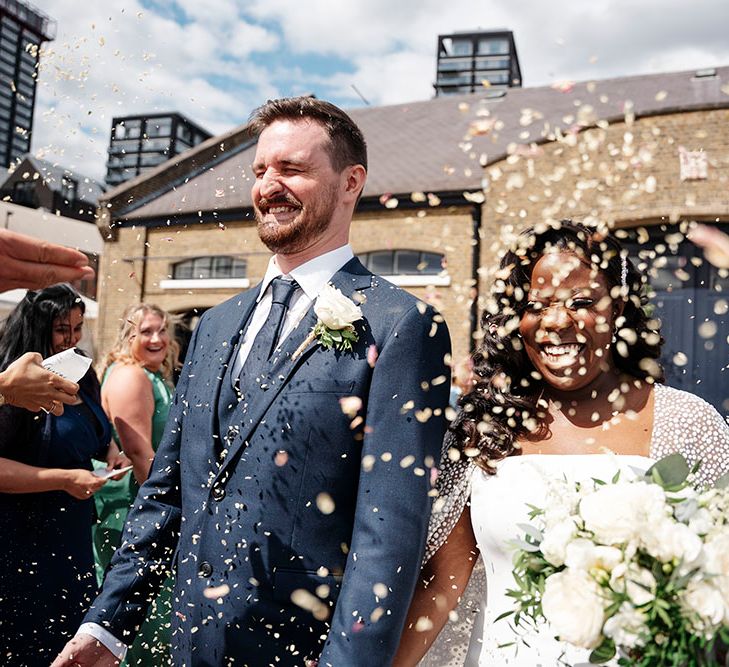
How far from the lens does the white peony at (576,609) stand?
1.73m

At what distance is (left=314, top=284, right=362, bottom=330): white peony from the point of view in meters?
2.27

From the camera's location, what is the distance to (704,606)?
1.69m

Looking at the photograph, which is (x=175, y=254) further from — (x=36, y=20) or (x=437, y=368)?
(x=36, y=20)

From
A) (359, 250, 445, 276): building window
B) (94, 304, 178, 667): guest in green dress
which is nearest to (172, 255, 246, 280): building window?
(359, 250, 445, 276): building window

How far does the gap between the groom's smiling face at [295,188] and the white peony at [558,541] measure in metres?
1.16

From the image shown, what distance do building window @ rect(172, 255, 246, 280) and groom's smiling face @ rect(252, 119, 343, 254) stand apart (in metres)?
15.7

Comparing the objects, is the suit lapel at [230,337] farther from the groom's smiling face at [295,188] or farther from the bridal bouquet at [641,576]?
the bridal bouquet at [641,576]

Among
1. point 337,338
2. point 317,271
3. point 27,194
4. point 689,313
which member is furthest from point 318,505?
point 27,194

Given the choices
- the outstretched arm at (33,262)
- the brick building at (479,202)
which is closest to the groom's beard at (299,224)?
the outstretched arm at (33,262)

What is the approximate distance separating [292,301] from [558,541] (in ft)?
3.66

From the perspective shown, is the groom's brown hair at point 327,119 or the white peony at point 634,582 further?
the groom's brown hair at point 327,119

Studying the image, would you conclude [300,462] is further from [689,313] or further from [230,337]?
[689,313]

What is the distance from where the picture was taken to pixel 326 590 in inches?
85.4

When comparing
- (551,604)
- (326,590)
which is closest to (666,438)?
(551,604)
